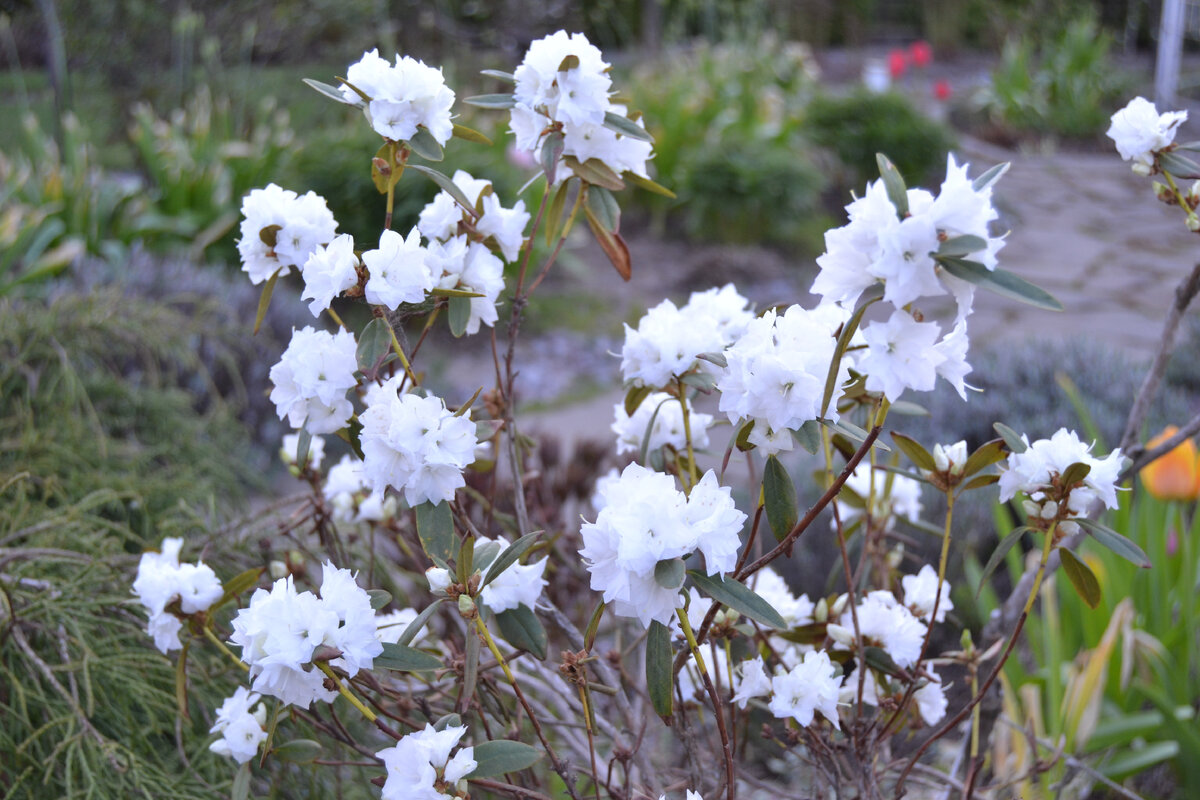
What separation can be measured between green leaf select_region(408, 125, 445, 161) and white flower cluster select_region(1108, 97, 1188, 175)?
61 centimetres

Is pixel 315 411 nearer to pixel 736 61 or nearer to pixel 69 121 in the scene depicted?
pixel 69 121

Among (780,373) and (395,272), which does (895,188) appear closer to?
(780,373)

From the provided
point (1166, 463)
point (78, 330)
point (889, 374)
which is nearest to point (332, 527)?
point (889, 374)

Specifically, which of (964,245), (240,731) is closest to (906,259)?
(964,245)

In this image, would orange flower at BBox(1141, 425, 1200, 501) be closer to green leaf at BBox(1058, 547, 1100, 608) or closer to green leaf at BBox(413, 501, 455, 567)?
green leaf at BBox(1058, 547, 1100, 608)

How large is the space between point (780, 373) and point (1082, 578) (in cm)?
36

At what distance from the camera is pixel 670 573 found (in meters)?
0.65

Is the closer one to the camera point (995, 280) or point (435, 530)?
point (995, 280)

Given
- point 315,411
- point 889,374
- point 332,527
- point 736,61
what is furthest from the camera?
point 736,61

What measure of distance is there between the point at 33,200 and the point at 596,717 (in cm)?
403

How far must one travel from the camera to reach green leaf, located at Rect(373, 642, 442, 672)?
2.52 feet

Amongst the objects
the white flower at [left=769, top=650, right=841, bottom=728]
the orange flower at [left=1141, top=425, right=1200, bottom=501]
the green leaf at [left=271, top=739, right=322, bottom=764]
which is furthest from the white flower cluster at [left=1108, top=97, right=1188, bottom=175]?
the orange flower at [left=1141, top=425, right=1200, bottom=501]

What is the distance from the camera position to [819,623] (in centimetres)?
94

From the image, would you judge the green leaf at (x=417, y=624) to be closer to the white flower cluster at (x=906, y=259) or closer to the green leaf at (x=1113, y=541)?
the white flower cluster at (x=906, y=259)
